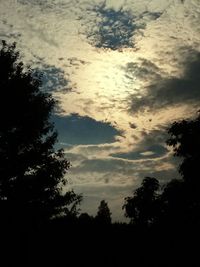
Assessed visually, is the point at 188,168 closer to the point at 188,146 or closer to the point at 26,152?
the point at 188,146

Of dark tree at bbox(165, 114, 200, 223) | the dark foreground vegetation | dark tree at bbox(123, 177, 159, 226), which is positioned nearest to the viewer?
the dark foreground vegetation

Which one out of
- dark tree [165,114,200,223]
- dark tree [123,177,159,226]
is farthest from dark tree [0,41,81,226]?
dark tree [123,177,159,226]

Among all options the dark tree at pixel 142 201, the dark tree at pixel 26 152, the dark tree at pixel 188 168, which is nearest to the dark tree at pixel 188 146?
the dark tree at pixel 188 168

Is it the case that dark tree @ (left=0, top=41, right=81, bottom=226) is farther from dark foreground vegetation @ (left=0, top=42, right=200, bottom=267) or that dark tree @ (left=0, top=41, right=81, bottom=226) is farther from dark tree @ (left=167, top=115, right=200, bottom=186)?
dark tree @ (left=167, top=115, right=200, bottom=186)

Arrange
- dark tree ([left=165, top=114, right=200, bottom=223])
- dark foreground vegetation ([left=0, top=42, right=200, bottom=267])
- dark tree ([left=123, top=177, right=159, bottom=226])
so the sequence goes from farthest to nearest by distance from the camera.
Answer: dark tree ([left=123, top=177, right=159, bottom=226]) → dark tree ([left=165, top=114, right=200, bottom=223]) → dark foreground vegetation ([left=0, top=42, right=200, bottom=267])

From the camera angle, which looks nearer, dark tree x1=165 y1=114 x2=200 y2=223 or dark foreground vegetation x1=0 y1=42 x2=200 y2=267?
dark foreground vegetation x1=0 y1=42 x2=200 y2=267

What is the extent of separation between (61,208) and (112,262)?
339 cm

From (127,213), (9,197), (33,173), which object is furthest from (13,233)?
(127,213)

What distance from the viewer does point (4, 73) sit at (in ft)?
66.7

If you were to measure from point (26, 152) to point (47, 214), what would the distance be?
2.95 metres

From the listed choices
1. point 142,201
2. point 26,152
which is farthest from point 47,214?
point 142,201

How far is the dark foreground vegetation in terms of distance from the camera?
17.5 meters

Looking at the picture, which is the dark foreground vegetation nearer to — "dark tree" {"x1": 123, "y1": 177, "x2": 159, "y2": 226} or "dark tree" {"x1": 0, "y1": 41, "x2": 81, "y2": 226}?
"dark tree" {"x1": 0, "y1": 41, "x2": 81, "y2": 226}

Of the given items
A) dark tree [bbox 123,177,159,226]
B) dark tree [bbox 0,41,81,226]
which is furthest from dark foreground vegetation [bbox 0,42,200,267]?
dark tree [bbox 123,177,159,226]
